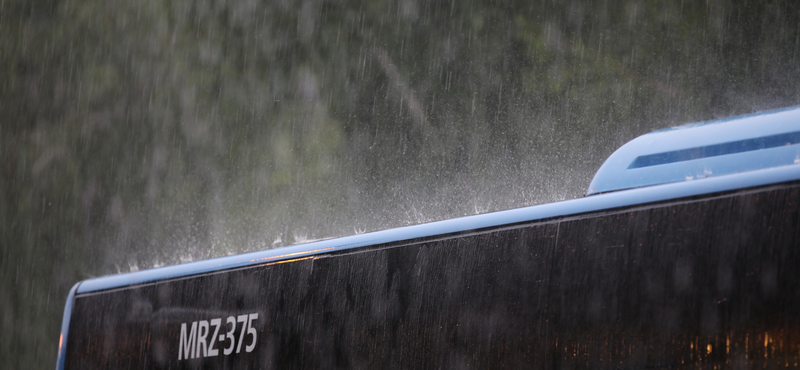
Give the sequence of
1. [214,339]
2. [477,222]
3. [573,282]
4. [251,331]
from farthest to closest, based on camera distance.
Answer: [214,339] < [251,331] < [477,222] < [573,282]

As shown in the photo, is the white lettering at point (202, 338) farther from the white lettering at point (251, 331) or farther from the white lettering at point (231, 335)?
the white lettering at point (251, 331)

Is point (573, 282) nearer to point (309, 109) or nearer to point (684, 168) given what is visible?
point (684, 168)

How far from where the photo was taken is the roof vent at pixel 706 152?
8.30 feet

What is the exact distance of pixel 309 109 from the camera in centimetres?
1136

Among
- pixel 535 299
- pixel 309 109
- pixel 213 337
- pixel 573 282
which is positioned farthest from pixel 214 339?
pixel 309 109

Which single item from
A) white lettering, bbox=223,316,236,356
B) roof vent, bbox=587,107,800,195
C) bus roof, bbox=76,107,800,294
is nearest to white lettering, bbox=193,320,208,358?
white lettering, bbox=223,316,236,356

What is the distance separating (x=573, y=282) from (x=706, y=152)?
63 centimetres

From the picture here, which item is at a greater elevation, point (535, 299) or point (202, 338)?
point (535, 299)

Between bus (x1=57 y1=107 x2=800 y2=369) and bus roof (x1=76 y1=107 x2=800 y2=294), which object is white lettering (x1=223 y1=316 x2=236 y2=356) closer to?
bus (x1=57 y1=107 x2=800 y2=369)

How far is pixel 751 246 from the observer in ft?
7.44

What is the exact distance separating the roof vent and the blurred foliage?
4687mm

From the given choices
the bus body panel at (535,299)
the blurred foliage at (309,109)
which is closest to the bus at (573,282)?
the bus body panel at (535,299)

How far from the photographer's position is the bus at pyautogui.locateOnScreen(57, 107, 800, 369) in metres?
2.27

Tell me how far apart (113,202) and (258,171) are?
2.71m
